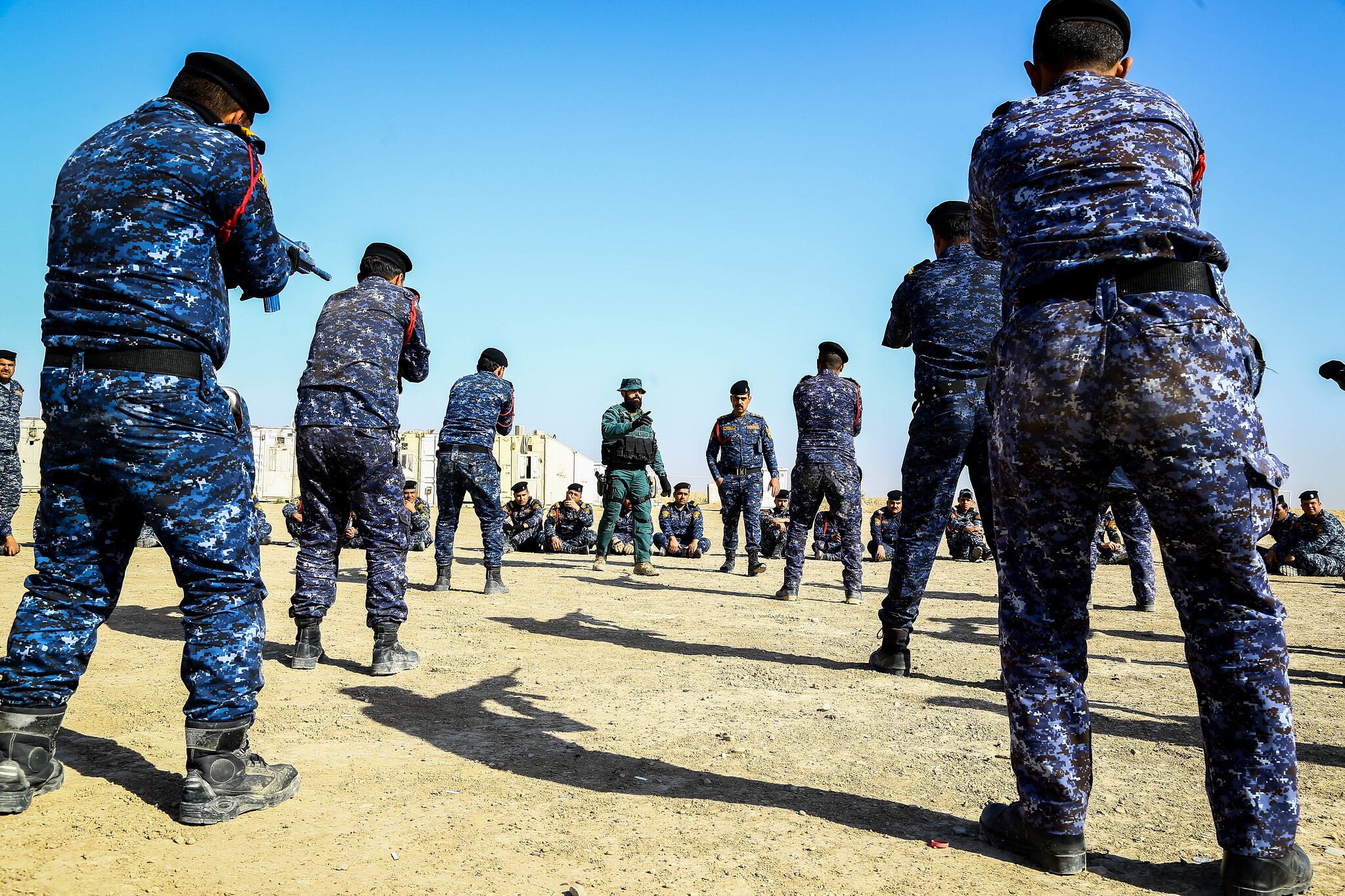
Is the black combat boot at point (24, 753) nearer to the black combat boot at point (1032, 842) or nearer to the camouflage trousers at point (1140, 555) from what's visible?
the black combat boot at point (1032, 842)

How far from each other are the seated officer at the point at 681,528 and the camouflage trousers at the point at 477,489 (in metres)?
7.14

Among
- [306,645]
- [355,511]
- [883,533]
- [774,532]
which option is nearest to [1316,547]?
[883,533]

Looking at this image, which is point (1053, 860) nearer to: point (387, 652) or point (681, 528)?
point (387, 652)

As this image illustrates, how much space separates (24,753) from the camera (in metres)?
2.59

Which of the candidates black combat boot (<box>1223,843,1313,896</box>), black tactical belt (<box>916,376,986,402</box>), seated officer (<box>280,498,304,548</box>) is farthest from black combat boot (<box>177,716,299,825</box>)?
seated officer (<box>280,498,304,548</box>)

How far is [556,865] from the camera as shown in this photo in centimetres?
228

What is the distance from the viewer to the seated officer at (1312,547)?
1252 centimetres

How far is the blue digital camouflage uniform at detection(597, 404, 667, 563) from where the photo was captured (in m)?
10.6

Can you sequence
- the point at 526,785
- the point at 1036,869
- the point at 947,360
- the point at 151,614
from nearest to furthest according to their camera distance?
1. the point at 1036,869
2. the point at 526,785
3. the point at 947,360
4. the point at 151,614

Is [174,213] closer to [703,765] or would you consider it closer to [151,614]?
[703,765]

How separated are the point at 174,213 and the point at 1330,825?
3916mm

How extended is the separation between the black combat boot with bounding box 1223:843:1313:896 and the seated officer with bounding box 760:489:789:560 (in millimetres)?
12797

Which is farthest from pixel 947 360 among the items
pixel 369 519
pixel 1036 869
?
pixel 369 519

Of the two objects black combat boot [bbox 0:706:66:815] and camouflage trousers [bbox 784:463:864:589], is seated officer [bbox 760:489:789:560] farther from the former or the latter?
black combat boot [bbox 0:706:66:815]
